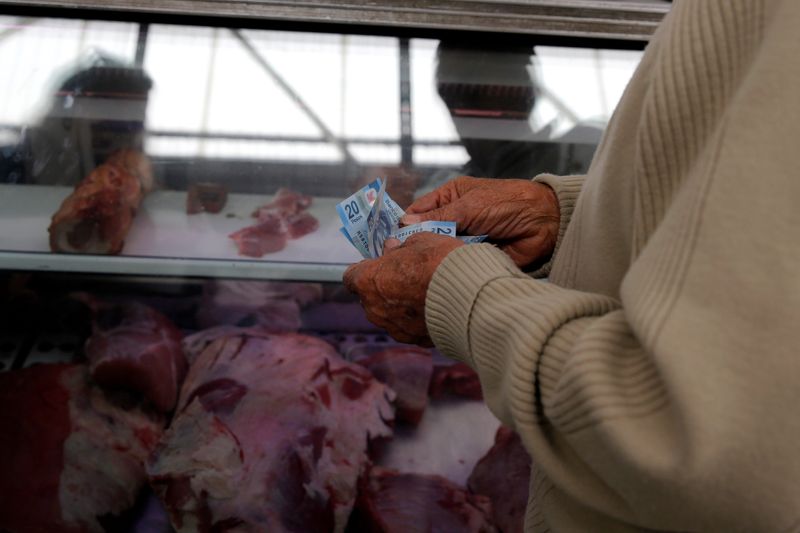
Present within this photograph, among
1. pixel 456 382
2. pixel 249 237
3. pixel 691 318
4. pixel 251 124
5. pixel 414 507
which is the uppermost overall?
pixel 691 318

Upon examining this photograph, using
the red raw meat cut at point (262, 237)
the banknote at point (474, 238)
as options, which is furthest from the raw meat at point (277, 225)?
the banknote at point (474, 238)

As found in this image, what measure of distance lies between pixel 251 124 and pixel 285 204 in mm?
250

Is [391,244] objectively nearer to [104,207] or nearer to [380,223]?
[380,223]

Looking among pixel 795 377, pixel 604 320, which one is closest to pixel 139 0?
pixel 604 320

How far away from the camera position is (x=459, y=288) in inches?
38.9

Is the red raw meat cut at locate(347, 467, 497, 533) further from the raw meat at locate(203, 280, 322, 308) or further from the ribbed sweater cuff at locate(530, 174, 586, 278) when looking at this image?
the ribbed sweater cuff at locate(530, 174, 586, 278)

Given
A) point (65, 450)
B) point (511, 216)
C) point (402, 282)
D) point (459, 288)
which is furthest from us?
point (65, 450)

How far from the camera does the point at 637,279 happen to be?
0.74 m

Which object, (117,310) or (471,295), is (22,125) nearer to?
(117,310)

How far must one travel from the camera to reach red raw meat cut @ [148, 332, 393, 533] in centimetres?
158

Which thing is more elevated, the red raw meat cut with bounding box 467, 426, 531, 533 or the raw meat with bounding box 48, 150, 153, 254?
A: the raw meat with bounding box 48, 150, 153, 254

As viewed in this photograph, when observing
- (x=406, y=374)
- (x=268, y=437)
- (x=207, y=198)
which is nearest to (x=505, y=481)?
(x=406, y=374)

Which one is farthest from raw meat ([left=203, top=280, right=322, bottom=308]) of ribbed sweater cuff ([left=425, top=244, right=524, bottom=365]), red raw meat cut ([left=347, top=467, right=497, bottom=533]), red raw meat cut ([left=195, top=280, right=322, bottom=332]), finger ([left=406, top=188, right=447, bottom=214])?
ribbed sweater cuff ([left=425, top=244, right=524, bottom=365])

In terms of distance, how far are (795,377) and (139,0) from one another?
1.64 m
